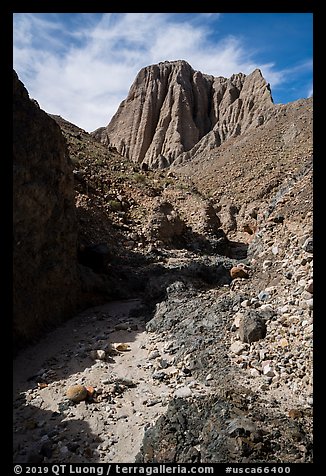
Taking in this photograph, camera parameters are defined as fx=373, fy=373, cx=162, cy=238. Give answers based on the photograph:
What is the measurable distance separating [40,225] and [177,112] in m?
51.3

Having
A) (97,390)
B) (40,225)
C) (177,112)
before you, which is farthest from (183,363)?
(177,112)

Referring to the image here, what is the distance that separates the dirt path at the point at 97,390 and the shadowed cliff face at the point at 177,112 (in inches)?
1733

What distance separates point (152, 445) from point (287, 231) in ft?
14.8

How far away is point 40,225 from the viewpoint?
7043 millimetres

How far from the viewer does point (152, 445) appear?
3.84 m

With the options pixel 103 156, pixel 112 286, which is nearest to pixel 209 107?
pixel 103 156

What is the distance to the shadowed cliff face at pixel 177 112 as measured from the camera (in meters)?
51.8

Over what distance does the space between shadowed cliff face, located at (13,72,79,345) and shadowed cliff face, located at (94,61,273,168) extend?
138ft

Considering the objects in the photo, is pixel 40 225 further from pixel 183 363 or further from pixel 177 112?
pixel 177 112

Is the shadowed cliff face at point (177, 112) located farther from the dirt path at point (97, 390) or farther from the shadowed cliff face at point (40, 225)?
the dirt path at point (97, 390)

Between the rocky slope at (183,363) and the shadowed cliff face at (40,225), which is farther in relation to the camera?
the shadowed cliff face at (40,225)

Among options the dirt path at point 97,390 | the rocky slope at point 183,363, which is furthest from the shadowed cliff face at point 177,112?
the dirt path at point 97,390

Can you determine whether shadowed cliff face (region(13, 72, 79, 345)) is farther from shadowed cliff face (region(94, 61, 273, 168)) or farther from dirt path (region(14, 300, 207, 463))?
shadowed cliff face (region(94, 61, 273, 168))
